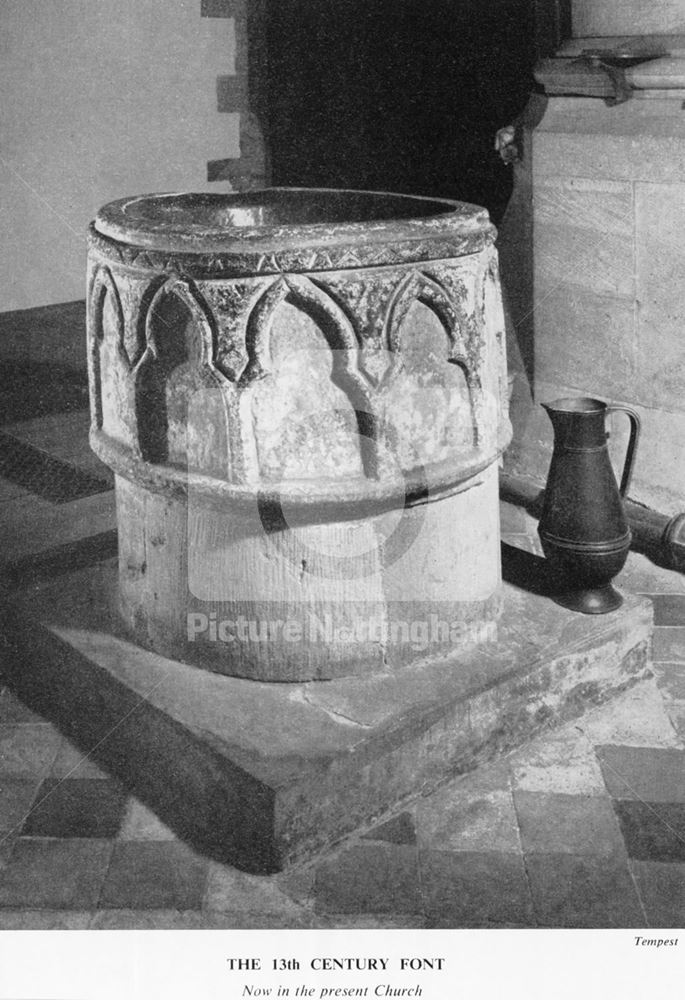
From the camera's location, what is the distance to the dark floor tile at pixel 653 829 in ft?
8.10

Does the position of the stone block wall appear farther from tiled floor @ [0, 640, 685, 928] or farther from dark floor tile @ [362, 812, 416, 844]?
dark floor tile @ [362, 812, 416, 844]

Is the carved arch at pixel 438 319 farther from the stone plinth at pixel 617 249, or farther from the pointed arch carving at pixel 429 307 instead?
the stone plinth at pixel 617 249

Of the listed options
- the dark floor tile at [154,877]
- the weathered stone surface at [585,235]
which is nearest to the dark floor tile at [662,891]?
the dark floor tile at [154,877]

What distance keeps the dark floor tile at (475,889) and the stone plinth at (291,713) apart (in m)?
0.22

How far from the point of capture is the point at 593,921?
227 cm

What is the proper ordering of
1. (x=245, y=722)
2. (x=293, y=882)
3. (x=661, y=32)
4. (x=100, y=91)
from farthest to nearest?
(x=100, y=91)
(x=661, y=32)
(x=245, y=722)
(x=293, y=882)

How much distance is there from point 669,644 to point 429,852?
49.3 inches

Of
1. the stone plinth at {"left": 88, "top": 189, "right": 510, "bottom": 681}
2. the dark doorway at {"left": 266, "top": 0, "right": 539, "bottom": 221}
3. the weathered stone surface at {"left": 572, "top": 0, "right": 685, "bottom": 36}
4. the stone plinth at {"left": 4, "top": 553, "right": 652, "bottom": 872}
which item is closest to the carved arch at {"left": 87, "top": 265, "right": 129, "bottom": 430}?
the stone plinth at {"left": 88, "top": 189, "right": 510, "bottom": 681}

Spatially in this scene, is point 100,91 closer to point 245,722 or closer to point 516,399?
point 516,399

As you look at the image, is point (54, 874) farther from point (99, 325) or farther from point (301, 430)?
point (99, 325)

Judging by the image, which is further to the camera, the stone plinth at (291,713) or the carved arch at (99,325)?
the carved arch at (99,325)

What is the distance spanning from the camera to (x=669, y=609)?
3598 mm

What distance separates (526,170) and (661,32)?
2.86ft
